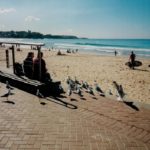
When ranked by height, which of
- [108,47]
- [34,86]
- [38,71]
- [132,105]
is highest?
[38,71]

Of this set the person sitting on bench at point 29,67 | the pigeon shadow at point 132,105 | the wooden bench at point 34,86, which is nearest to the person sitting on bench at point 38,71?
the wooden bench at point 34,86

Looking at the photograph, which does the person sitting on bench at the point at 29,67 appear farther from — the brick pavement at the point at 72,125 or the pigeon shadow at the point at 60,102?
the pigeon shadow at the point at 60,102

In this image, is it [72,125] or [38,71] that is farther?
[38,71]

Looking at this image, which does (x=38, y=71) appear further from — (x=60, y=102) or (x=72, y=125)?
(x=72, y=125)

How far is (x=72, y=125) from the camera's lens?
5375 millimetres

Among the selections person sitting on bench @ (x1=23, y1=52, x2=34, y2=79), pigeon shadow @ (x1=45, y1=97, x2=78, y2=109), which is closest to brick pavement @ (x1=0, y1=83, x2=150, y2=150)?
pigeon shadow @ (x1=45, y1=97, x2=78, y2=109)

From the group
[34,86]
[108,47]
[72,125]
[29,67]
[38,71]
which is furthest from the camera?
[108,47]

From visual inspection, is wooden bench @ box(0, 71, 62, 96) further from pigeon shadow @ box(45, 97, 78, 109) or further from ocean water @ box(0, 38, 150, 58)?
ocean water @ box(0, 38, 150, 58)

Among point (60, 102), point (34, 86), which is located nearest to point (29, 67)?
point (34, 86)

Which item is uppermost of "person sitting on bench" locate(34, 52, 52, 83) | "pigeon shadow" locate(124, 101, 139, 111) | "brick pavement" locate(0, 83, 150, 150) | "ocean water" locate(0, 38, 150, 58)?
"person sitting on bench" locate(34, 52, 52, 83)

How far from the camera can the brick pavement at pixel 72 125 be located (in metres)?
4.48

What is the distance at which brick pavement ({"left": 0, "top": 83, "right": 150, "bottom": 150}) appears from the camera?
4.48 m

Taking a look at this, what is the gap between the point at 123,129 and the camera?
5.25 metres

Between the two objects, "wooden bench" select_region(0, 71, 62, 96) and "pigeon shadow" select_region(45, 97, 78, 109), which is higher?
"wooden bench" select_region(0, 71, 62, 96)
